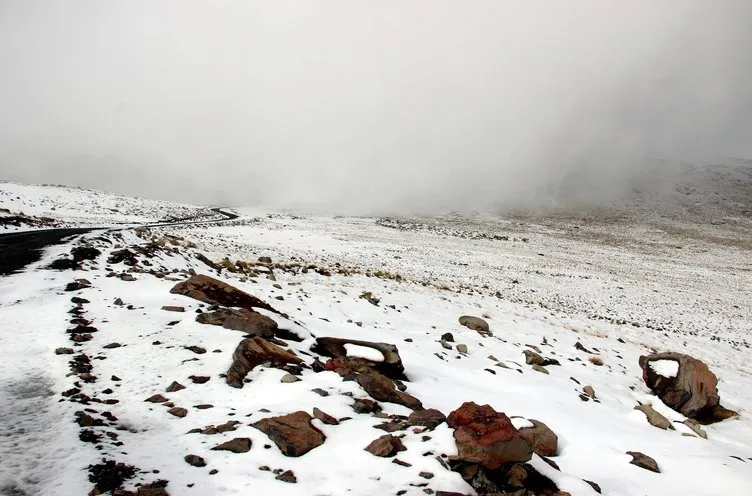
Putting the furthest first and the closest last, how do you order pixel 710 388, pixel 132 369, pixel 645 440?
pixel 710 388
pixel 645 440
pixel 132 369

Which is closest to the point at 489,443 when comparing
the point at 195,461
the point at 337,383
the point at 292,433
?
the point at 292,433

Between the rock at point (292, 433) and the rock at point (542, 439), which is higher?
the rock at point (292, 433)

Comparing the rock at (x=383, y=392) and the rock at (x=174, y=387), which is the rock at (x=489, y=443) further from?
the rock at (x=174, y=387)

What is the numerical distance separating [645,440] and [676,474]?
5.90 feet

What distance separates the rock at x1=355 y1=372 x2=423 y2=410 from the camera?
7.31 meters

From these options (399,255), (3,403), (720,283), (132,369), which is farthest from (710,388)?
(720,283)

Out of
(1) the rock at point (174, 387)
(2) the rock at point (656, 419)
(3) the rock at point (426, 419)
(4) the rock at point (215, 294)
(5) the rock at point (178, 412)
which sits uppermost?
(4) the rock at point (215, 294)

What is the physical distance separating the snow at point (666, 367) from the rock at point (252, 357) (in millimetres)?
10786

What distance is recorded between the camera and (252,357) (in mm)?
7824

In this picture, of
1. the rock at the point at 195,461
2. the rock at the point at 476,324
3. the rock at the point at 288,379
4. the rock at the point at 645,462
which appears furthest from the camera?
the rock at the point at 476,324

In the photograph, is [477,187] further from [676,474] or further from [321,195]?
[676,474]

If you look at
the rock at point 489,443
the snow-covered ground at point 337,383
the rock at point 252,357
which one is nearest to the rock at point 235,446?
the snow-covered ground at point 337,383

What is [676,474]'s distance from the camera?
6570 mm

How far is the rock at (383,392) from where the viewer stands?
731cm
